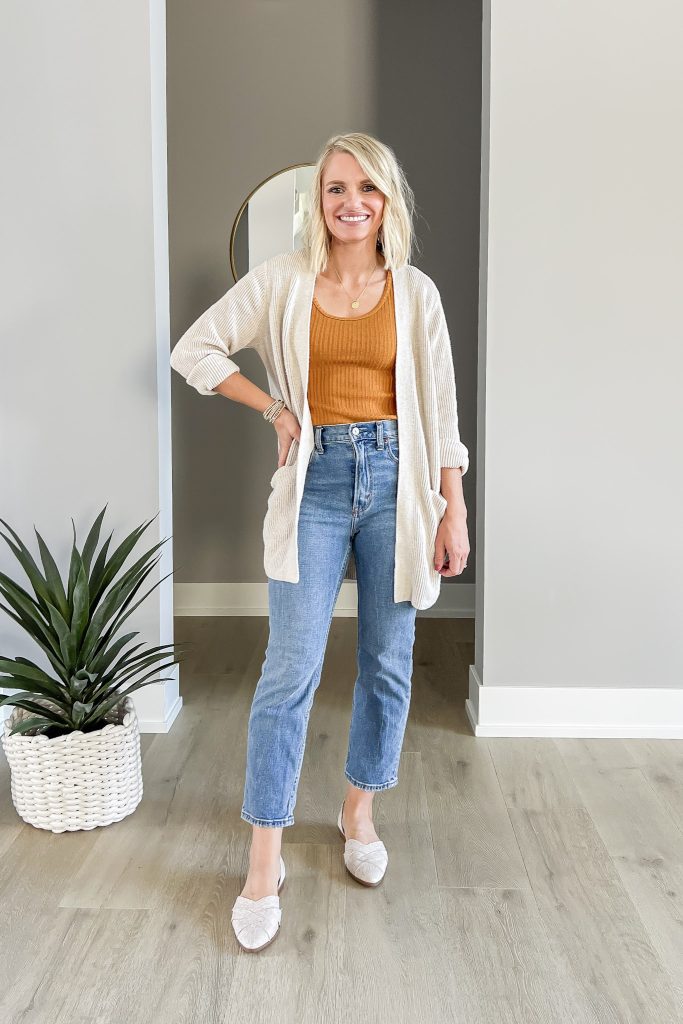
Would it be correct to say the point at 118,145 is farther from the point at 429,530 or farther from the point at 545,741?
the point at 545,741

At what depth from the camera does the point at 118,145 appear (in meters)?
2.55

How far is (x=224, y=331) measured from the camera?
1.83 metres

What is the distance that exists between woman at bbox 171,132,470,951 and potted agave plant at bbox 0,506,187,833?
0.50 metres

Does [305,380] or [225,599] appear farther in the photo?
[225,599]

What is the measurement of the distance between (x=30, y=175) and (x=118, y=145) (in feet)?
0.85

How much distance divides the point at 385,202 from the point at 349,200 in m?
0.08

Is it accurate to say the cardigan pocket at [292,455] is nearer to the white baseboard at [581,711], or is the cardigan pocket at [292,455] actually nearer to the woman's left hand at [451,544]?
the woman's left hand at [451,544]

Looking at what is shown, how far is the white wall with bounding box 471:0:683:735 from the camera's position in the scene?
100 inches

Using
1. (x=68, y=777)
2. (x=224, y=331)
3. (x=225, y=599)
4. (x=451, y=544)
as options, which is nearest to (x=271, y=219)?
(x=225, y=599)

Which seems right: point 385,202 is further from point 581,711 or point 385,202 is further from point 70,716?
point 581,711

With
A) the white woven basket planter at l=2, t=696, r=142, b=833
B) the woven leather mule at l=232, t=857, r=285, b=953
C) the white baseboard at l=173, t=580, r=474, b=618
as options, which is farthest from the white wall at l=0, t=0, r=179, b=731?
the white baseboard at l=173, t=580, r=474, b=618

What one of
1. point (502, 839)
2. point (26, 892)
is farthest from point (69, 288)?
point (502, 839)

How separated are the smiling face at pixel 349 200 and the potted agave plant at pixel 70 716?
2.81 feet

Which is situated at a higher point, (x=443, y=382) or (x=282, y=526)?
(x=443, y=382)
